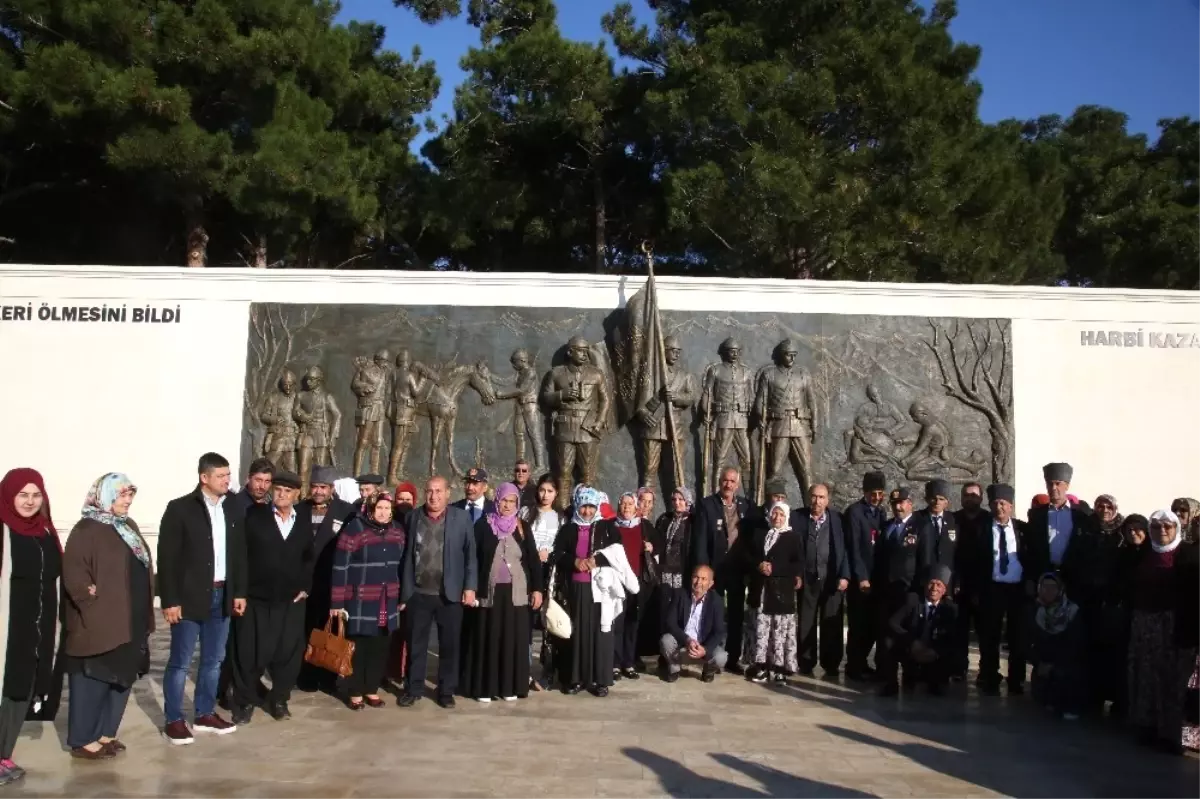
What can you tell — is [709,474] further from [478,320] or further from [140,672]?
[140,672]

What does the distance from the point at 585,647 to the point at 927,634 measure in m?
2.49

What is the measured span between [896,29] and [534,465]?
1005cm

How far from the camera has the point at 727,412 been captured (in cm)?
1124

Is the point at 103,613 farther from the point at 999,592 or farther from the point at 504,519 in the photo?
the point at 999,592

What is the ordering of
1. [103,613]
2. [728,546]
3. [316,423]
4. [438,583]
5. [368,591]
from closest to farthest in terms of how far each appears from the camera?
1. [103,613]
2. [368,591]
3. [438,583]
4. [728,546]
5. [316,423]

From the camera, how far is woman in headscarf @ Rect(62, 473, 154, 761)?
5.11 m

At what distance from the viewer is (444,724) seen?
622cm

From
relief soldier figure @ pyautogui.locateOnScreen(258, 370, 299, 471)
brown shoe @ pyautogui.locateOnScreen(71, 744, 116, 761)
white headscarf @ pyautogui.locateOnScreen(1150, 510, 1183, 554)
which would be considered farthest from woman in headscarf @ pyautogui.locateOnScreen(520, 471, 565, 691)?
relief soldier figure @ pyautogui.locateOnScreen(258, 370, 299, 471)

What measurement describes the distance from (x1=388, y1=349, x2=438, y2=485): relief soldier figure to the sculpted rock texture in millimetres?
16

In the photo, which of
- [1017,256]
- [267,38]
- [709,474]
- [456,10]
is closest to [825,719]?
[709,474]

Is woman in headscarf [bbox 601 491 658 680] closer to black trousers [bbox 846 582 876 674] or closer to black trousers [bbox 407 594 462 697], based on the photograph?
black trousers [bbox 407 594 462 697]

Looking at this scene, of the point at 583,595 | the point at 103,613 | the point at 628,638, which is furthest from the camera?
the point at 628,638

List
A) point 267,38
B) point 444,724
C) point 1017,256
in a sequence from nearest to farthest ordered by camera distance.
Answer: point 444,724 → point 267,38 → point 1017,256

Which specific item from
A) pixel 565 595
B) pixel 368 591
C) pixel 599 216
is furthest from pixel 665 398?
pixel 599 216
